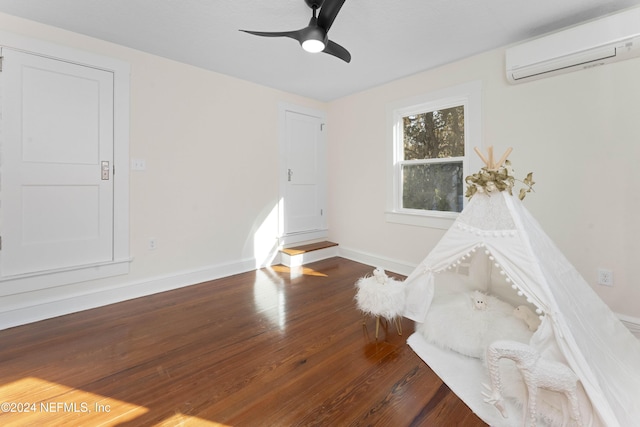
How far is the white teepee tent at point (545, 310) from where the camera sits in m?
1.29

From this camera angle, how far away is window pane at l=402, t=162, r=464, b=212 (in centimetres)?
320

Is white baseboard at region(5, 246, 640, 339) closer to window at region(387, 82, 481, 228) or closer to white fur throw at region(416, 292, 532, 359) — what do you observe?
window at region(387, 82, 481, 228)

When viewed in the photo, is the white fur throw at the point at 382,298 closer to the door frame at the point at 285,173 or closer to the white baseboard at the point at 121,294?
the white baseboard at the point at 121,294

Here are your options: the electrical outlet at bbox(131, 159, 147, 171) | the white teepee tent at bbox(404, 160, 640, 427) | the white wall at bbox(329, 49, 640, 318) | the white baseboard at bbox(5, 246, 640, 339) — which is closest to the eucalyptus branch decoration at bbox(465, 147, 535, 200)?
the white teepee tent at bbox(404, 160, 640, 427)

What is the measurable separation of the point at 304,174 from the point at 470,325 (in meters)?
3.13

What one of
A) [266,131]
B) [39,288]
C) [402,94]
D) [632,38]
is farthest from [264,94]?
[632,38]

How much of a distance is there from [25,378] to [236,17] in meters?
2.88

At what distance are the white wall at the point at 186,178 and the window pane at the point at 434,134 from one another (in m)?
1.84

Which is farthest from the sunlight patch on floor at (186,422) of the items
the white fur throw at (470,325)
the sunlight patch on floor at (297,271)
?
the sunlight patch on floor at (297,271)

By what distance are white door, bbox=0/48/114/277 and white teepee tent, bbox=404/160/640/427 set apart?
300 centimetres

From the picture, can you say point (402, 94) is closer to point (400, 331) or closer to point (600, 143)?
point (600, 143)

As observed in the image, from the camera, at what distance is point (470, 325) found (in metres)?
1.90

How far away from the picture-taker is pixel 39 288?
7.89ft

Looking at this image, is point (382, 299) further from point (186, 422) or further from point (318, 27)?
point (318, 27)
